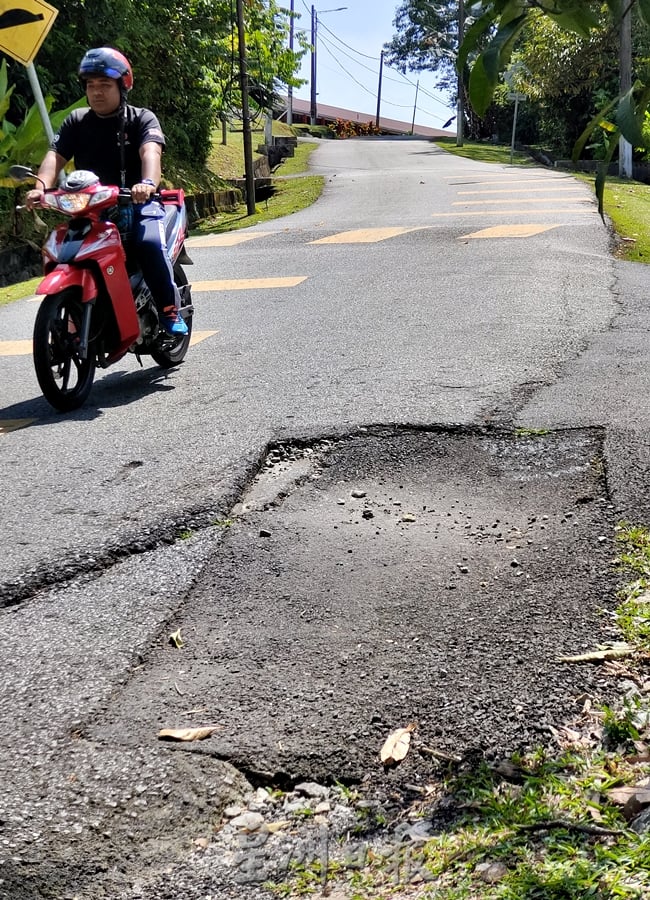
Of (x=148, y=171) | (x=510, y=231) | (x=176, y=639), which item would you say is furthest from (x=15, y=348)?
(x=510, y=231)

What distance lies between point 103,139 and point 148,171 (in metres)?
0.44

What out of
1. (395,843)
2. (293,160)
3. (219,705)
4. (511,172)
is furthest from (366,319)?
(293,160)

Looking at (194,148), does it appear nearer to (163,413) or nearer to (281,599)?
(163,413)

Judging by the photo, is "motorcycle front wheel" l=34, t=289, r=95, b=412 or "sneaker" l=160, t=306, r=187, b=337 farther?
"sneaker" l=160, t=306, r=187, b=337

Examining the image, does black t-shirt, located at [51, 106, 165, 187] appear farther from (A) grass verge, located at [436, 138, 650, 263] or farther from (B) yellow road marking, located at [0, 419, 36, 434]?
(A) grass verge, located at [436, 138, 650, 263]

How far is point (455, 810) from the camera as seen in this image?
200 cm

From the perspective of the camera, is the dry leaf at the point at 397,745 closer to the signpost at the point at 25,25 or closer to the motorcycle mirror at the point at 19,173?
the motorcycle mirror at the point at 19,173

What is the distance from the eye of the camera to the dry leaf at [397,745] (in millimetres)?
2182

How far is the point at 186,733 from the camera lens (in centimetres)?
232

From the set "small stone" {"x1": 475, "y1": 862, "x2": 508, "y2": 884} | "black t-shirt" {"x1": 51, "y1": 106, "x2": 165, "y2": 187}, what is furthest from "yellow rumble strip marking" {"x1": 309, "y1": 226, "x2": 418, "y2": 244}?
"small stone" {"x1": 475, "y1": 862, "x2": 508, "y2": 884}

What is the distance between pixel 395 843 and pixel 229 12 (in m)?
20.1

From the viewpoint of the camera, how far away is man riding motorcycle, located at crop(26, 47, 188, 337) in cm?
538

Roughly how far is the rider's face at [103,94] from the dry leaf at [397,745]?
13.9ft

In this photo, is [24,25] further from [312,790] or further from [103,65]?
[312,790]
